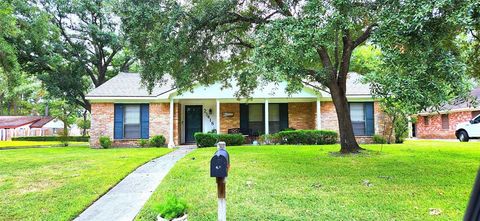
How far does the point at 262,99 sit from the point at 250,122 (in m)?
2.05

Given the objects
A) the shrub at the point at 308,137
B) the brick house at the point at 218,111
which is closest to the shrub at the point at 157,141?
the brick house at the point at 218,111

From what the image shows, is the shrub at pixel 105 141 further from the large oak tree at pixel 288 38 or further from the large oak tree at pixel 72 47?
A: the large oak tree at pixel 72 47

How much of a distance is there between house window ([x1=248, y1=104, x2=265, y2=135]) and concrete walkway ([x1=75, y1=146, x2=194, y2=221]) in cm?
1208

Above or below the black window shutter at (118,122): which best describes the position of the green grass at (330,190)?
below

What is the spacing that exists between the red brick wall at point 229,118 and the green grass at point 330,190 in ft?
35.0

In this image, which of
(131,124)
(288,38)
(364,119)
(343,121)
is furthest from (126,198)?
(364,119)

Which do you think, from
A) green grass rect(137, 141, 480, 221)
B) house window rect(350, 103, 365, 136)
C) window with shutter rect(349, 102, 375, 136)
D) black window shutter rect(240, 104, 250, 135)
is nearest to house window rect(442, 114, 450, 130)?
window with shutter rect(349, 102, 375, 136)

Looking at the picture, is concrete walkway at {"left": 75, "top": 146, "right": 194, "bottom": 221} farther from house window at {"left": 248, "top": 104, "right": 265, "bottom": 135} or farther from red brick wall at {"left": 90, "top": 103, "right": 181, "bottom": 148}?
house window at {"left": 248, "top": 104, "right": 265, "bottom": 135}

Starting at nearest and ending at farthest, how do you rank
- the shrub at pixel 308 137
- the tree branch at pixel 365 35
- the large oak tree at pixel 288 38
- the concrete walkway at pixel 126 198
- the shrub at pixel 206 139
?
the concrete walkway at pixel 126 198 → the large oak tree at pixel 288 38 → the tree branch at pixel 365 35 → the shrub at pixel 206 139 → the shrub at pixel 308 137

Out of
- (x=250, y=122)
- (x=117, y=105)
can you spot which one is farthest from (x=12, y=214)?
(x=250, y=122)

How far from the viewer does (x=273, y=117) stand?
20.4 meters

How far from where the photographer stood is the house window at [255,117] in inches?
802

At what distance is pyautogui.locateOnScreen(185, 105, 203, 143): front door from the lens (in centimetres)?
2084

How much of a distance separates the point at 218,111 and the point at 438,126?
19.1 metres
